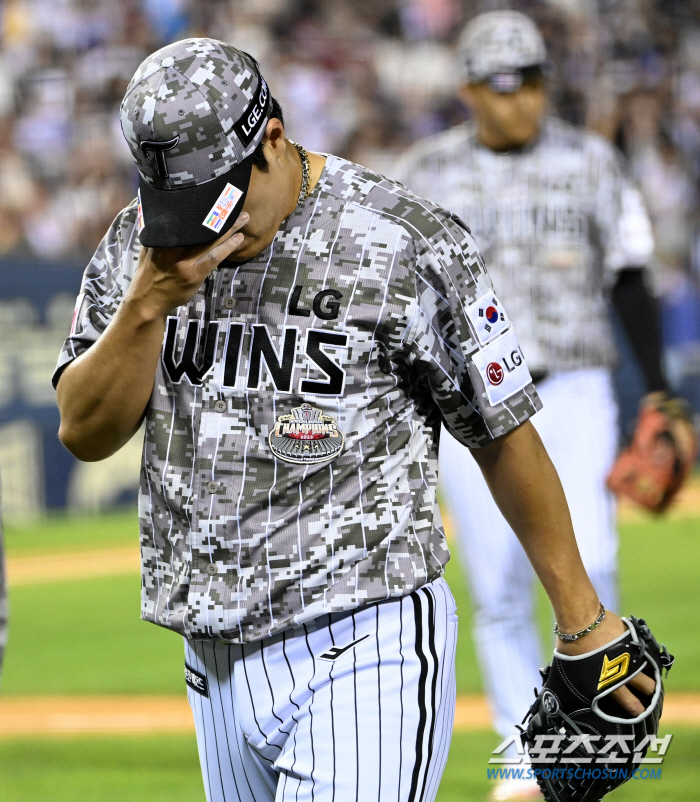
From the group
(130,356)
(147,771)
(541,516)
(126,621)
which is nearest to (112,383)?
(130,356)

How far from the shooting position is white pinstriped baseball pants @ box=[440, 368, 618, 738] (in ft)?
15.5

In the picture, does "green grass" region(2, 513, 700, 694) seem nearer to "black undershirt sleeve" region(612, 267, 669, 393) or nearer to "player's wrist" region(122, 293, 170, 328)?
"black undershirt sleeve" region(612, 267, 669, 393)

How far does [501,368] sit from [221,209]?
25.1 inches

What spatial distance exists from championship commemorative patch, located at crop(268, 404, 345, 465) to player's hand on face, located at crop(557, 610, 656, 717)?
644mm

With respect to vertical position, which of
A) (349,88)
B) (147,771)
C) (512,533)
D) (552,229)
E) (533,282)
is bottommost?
(147,771)

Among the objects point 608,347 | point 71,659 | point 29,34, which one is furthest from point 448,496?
point 29,34

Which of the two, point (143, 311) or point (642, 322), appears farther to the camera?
point (642, 322)

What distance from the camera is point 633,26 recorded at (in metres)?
17.6

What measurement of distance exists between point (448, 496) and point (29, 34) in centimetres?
1211

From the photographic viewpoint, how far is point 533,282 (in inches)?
188

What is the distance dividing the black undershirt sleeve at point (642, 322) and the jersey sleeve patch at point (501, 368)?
7.99 ft

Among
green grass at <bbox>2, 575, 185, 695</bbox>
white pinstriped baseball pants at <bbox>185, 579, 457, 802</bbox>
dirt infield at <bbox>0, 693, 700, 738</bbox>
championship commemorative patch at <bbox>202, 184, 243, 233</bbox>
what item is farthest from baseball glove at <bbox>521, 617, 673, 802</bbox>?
green grass at <bbox>2, 575, 185, 695</bbox>

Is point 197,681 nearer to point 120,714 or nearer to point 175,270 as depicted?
point 175,270

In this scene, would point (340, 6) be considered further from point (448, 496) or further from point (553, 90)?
point (448, 496)
